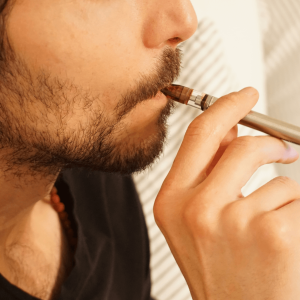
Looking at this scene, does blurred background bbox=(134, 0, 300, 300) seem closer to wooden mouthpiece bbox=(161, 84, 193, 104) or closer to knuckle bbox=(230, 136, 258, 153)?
wooden mouthpiece bbox=(161, 84, 193, 104)

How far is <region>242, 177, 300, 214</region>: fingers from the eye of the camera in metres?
0.50

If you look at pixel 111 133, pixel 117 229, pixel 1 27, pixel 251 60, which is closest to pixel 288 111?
pixel 251 60

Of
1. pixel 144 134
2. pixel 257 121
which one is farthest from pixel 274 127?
pixel 144 134

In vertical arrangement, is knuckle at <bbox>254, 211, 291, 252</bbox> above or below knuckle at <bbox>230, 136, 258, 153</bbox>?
below

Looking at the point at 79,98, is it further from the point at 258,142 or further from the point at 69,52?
the point at 258,142

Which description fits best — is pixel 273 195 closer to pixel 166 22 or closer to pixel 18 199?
pixel 166 22

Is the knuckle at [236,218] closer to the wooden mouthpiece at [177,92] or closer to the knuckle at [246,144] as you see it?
the knuckle at [246,144]

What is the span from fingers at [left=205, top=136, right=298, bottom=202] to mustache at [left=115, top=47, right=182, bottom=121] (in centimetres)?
17

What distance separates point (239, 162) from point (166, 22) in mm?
274

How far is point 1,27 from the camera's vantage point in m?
0.47

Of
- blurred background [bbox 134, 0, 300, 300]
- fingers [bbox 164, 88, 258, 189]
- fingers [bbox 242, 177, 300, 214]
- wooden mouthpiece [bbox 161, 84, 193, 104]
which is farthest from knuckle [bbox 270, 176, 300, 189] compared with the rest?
blurred background [bbox 134, 0, 300, 300]

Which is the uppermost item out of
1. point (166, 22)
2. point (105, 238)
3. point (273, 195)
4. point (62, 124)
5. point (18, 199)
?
point (166, 22)

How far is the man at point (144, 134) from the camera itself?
48 centimetres

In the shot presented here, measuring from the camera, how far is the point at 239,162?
1.69 feet
